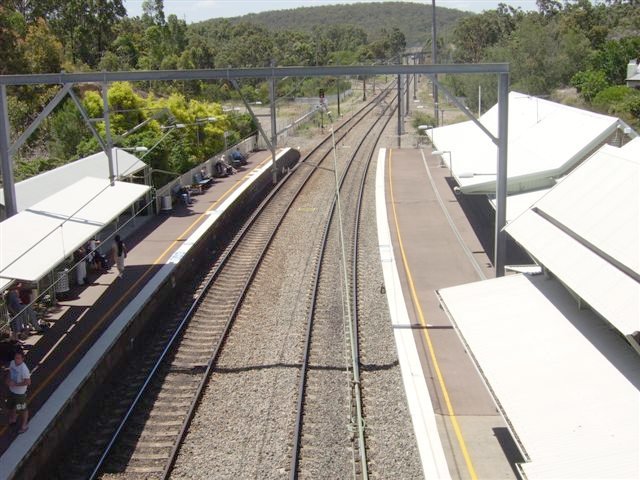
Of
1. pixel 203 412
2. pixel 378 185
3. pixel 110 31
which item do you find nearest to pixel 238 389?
pixel 203 412

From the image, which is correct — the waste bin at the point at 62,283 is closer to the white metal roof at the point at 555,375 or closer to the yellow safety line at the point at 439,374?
the yellow safety line at the point at 439,374

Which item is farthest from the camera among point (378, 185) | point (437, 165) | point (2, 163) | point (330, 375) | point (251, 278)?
point (437, 165)

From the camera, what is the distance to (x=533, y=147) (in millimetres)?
22484

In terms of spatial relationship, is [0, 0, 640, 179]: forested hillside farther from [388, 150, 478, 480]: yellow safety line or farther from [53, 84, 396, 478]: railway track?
[388, 150, 478, 480]: yellow safety line

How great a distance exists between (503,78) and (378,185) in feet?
55.8

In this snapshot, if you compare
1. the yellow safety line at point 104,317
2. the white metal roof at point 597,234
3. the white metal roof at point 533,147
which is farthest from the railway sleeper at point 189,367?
the white metal roof at point 533,147

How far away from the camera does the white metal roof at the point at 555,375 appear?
7578mm

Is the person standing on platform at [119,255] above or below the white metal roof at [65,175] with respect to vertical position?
below

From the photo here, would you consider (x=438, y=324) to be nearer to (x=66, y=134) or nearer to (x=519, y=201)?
(x=519, y=201)

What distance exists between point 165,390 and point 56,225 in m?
3.89

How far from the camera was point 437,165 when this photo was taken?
3516 centimetres

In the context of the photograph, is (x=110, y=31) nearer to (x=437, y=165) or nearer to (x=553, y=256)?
(x=437, y=165)

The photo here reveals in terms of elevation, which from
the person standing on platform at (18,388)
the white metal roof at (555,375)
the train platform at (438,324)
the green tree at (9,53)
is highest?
the green tree at (9,53)

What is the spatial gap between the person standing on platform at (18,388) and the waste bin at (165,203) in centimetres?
1546
